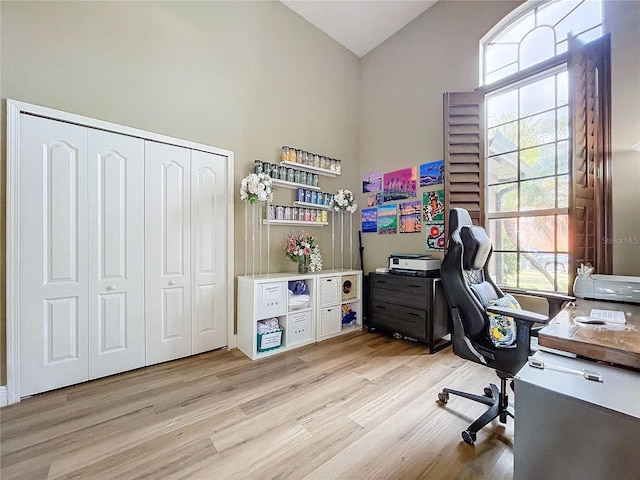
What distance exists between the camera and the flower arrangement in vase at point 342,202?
11.3 ft

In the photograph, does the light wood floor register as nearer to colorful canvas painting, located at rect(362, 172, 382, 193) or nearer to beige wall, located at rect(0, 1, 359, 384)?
beige wall, located at rect(0, 1, 359, 384)

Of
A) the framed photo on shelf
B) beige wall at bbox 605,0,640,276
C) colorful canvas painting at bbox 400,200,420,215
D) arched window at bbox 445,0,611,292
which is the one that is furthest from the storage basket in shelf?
beige wall at bbox 605,0,640,276

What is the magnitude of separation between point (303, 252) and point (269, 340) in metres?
0.99

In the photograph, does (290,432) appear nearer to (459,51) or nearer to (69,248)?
(69,248)

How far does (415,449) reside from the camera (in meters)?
1.45

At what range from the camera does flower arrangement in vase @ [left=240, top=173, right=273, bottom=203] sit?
2.63 metres

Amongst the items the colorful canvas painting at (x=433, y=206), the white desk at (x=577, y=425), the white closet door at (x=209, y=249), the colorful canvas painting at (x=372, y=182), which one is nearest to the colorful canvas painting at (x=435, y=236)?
the colorful canvas painting at (x=433, y=206)

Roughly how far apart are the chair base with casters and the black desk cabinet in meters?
0.82

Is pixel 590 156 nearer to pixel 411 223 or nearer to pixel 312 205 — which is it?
pixel 411 223

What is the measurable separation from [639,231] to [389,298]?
2.06 m

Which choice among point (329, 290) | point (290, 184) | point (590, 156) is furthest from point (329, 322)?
point (590, 156)

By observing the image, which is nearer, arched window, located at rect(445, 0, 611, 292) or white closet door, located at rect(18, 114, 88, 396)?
white closet door, located at rect(18, 114, 88, 396)

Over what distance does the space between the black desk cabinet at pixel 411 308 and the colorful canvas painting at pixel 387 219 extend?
690mm

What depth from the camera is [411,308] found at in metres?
2.89
